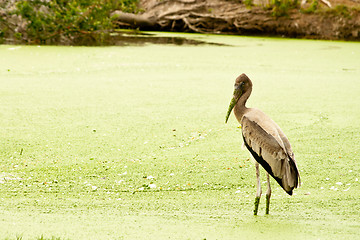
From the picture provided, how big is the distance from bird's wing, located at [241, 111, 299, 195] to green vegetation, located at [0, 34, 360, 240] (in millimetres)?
182

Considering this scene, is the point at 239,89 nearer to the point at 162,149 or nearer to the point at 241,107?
the point at 241,107

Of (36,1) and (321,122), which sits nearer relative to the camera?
(321,122)

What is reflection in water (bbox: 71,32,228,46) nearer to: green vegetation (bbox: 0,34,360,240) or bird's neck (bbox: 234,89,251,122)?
green vegetation (bbox: 0,34,360,240)

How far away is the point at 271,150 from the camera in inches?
83.0

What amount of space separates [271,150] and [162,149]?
4.26 ft

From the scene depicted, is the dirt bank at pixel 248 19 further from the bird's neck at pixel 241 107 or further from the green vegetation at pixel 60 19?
the bird's neck at pixel 241 107

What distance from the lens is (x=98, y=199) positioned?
246cm

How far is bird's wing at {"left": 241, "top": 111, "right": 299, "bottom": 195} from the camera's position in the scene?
6.82 feet

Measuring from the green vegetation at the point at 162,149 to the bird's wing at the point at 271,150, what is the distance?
182 mm

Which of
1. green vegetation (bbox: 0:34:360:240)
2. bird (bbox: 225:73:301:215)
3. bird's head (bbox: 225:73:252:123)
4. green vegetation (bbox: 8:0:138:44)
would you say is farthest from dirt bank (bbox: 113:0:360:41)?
bird (bbox: 225:73:301:215)

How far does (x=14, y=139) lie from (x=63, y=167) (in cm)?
63

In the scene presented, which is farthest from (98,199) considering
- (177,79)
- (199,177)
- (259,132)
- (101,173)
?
(177,79)

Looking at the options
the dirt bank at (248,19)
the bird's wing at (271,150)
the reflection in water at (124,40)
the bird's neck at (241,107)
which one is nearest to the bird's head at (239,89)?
the bird's neck at (241,107)

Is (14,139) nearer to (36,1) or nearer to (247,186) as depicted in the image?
(247,186)
